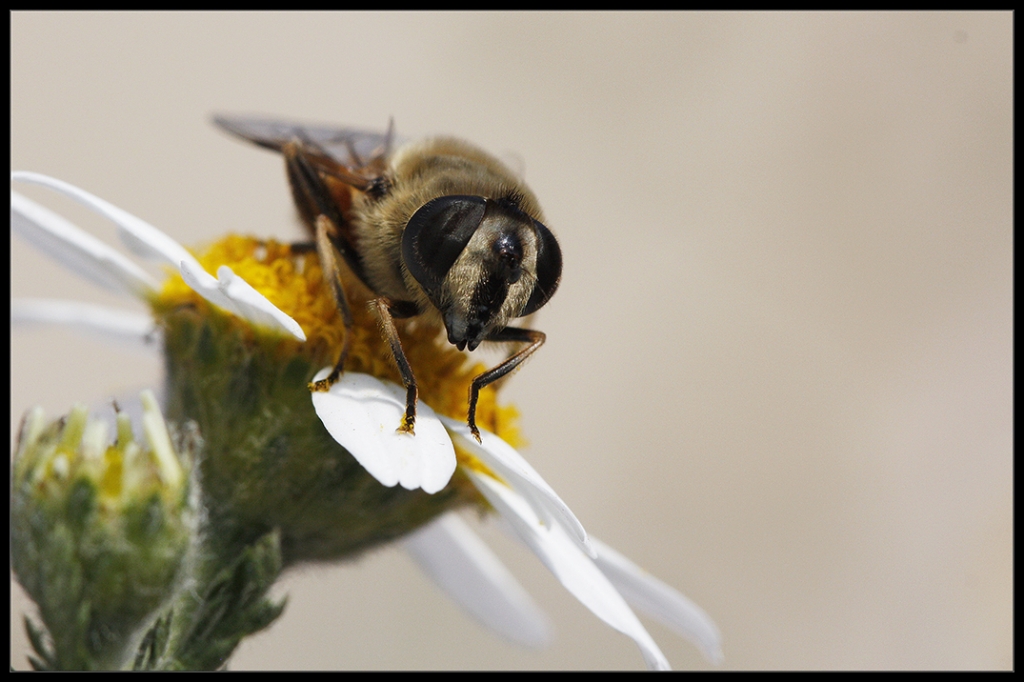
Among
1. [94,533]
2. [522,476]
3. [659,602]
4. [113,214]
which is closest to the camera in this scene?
[94,533]

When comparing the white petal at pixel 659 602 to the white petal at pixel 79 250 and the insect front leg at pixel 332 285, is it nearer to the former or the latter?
the insect front leg at pixel 332 285

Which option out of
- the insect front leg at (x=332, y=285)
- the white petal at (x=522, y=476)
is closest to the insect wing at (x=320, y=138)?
the insect front leg at (x=332, y=285)

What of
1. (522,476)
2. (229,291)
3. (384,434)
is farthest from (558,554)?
(229,291)

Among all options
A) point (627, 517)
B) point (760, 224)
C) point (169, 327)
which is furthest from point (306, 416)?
point (760, 224)

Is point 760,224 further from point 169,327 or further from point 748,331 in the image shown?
point 169,327

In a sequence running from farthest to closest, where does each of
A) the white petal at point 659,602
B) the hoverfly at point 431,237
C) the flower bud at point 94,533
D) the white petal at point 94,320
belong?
the white petal at point 94,320 < the white petal at point 659,602 < the hoverfly at point 431,237 < the flower bud at point 94,533

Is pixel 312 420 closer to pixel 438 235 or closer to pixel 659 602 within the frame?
pixel 438 235

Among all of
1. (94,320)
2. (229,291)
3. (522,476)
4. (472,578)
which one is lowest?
(472,578)
